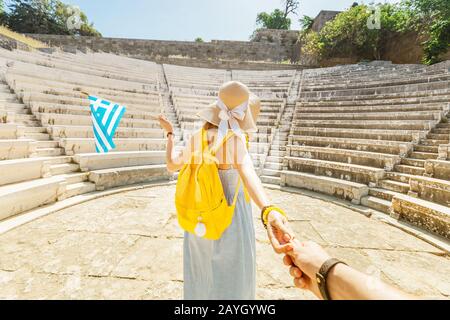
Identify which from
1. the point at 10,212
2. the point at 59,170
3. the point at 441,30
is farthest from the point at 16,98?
the point at 441,30

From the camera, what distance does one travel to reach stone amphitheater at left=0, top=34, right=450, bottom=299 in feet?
7.73

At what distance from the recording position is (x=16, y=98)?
19.3 feet

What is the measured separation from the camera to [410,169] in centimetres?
455

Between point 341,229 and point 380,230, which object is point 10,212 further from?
point 380,230

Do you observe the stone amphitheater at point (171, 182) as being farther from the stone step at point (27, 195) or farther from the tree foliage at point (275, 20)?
the tree foliage at point (275, 20)

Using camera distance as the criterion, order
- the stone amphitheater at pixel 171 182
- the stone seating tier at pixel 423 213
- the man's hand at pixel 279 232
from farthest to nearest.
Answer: the stone seating tier at pixel 423 213 → the stone amphitheater at pixel 171 182 → the man's hand at pixel 279 232

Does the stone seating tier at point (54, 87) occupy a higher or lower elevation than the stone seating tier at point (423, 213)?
higher

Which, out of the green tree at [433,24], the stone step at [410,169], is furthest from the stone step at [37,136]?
the green tree at [433,24]

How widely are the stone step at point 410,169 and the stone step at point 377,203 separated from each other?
95 cm

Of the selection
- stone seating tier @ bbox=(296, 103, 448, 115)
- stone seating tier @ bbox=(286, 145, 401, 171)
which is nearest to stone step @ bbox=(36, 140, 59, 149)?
stone seating tier @ bbox=(286, 145, 401, 171)

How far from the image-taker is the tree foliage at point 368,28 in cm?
1402

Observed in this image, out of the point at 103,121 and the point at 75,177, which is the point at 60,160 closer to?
the point at 75,177

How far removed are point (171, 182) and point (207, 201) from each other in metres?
4.69

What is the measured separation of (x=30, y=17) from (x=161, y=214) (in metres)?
34.7
